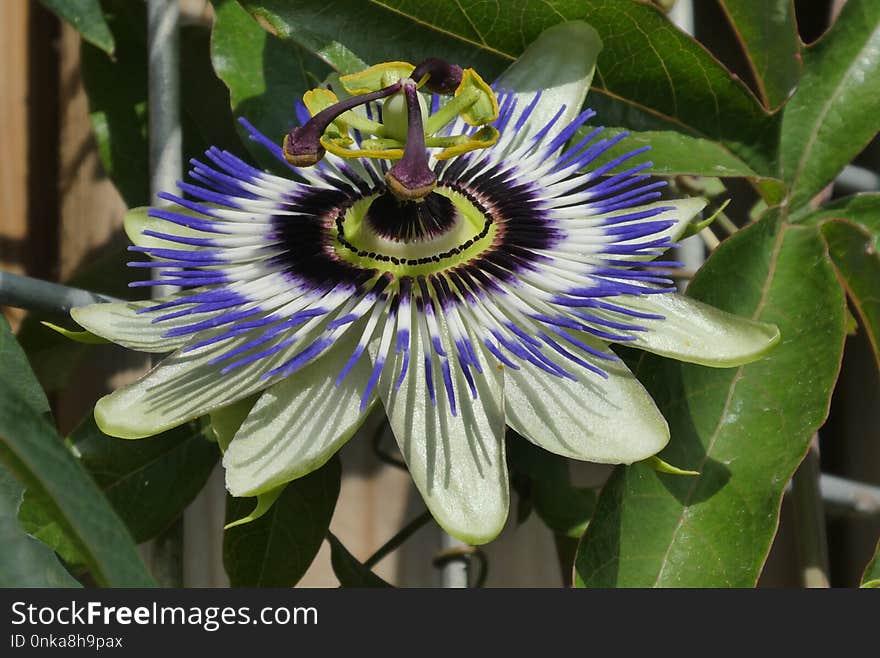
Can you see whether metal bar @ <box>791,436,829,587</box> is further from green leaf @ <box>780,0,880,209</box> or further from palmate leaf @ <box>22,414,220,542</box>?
palmate leaf @ <box>22,414,220,542</box>

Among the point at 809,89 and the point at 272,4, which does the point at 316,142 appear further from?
the point at 809,89

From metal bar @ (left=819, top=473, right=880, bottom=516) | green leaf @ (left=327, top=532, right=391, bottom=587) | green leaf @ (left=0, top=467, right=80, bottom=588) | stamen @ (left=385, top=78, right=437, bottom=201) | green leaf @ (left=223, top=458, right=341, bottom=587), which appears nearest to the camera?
green leaf @ (left=0, top=467, right=80, bottom=588)

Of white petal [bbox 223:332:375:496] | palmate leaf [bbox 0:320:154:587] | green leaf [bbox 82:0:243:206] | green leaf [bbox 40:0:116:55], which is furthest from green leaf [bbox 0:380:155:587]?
green leaf [bbox 82:0:243:206]

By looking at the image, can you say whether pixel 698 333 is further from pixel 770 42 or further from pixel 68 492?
pixel 68 492

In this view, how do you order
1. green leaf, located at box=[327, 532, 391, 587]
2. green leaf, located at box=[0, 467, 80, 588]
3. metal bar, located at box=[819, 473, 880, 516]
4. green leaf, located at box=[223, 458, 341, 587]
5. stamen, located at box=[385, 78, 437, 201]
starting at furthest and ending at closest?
metal bar, located at box=[819, 473, 880, 516]
green leaf, located at box=[327, 532, 391, 587]
green leaf, located at box=[223, 458, 341, 587]
stamen, located at box=[385, 78, 437, 201]
green leaf, located at box=[0, 467, 80, 588]

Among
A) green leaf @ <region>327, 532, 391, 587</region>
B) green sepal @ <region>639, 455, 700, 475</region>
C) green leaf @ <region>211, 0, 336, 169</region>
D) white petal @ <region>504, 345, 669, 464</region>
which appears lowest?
green sepal @ <region>639, 455, 700, 475</region>

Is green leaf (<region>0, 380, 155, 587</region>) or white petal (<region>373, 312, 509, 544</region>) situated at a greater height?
white petal (<region>373, 312, 509, 544</region>)
